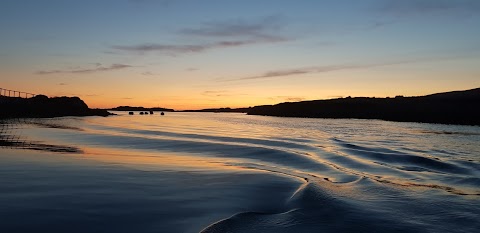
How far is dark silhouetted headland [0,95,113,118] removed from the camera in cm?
7969

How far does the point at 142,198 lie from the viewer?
945 cm

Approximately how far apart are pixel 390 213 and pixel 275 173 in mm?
6686

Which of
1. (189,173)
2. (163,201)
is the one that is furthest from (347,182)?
(163,201)

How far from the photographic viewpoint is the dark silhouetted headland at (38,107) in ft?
261

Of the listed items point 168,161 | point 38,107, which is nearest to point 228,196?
point 168,161

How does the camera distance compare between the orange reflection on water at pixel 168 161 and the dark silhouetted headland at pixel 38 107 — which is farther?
the dark silhouetted headland at pixel 38 107

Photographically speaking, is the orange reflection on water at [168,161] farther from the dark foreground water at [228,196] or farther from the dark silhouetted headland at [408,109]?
the dark silhouetted headland at [408,109]

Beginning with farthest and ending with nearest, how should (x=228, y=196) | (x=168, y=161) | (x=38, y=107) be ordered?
(x=38, y=107), (x=168, y=161), (x=228, y=196)

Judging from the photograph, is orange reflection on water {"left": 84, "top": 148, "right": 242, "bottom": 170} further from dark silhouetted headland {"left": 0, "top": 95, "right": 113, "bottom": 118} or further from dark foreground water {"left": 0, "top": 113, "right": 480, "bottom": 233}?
dark silhouetted headland {"left": 0, "top": 95, "right": 113, "bottom": 118}

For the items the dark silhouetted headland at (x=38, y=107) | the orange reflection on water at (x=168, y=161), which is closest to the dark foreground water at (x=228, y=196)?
the orange reflection on water at (x=168, y=161)

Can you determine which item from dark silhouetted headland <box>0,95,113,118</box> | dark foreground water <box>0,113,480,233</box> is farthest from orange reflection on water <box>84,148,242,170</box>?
dark silhouetted headland <box>0,95,113,118</box>

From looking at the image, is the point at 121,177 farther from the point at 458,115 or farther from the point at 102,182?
the point at 458,115

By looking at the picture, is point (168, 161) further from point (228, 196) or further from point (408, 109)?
point (408, 109)

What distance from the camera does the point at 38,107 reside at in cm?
10325
